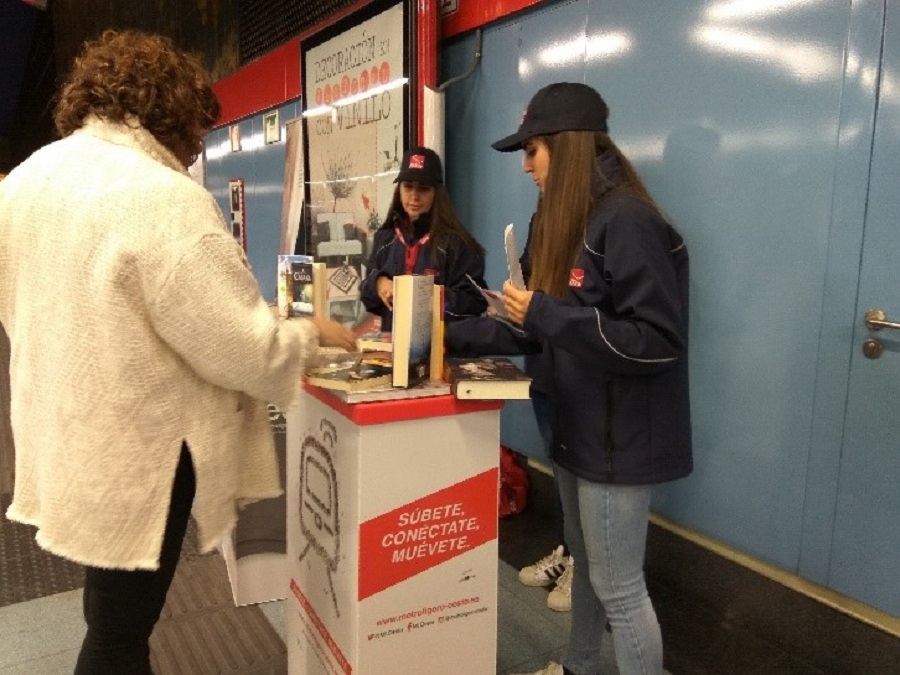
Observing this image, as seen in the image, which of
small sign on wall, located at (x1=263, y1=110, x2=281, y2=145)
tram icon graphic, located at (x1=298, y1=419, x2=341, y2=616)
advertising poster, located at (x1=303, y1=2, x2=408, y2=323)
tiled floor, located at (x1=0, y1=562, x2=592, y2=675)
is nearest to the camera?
tram icon graphic, located at (x1=298, y1=419, x2=341, y2=616)

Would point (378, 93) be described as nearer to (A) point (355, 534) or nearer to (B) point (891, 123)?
(B) point (891, 123)

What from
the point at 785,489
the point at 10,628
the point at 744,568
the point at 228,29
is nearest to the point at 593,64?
the point at 785,489

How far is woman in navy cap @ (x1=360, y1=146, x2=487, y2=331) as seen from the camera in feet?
8.36

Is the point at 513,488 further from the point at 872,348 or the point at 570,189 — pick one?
the point at 570,189

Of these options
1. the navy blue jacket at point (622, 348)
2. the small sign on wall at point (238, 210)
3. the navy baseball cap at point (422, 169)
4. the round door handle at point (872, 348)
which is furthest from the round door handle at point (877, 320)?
the small sign on wall at point (238, 210)

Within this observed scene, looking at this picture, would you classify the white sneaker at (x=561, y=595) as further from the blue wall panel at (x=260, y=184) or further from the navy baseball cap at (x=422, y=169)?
the blue wall panel at (x=260, y=184)

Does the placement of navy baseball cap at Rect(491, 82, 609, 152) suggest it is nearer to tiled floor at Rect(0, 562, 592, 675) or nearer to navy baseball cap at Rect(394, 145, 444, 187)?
navy baseball cap at Rect(394, 145, 444, 187)

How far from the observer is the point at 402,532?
4.72 feet

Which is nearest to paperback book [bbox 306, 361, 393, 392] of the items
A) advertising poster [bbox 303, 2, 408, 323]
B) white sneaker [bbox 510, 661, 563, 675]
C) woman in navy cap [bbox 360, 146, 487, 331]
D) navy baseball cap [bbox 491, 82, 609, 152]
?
navy baseball cap [bbox 491, 82, 609, 152]

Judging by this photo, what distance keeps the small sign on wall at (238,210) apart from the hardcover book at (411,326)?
4.89 m

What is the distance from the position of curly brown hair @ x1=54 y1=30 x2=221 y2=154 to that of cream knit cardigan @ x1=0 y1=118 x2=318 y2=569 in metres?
0.03

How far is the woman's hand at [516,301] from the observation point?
4.63 feet

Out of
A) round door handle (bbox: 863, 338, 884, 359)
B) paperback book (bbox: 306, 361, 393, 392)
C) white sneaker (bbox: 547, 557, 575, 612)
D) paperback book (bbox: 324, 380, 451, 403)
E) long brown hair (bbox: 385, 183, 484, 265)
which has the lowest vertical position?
white sneaker (bbox: 547, 557, 575, 612)

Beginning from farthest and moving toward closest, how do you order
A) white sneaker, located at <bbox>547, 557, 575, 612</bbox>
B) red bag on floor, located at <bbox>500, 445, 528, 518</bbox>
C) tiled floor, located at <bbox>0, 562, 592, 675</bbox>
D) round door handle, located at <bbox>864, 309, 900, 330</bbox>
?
red bag on floor, located at <bbox>500, 445, 528, 518</bbox>
white sneaker, located at <bbox>547, 557, 575, 612</bbox>
tiled floor, located at <bbox>0, 562, 592, 675</bbox>
round door handle, located at <bbox>864, 309, 900, 330</bbox>
